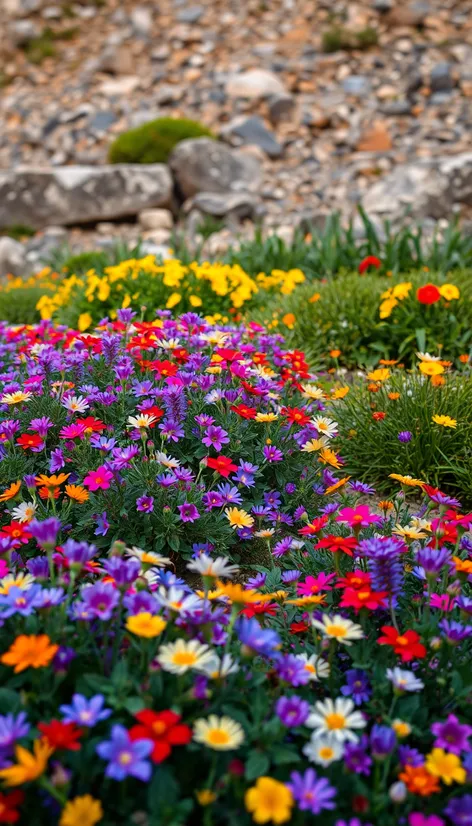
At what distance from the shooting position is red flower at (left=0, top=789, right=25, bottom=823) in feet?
3.27

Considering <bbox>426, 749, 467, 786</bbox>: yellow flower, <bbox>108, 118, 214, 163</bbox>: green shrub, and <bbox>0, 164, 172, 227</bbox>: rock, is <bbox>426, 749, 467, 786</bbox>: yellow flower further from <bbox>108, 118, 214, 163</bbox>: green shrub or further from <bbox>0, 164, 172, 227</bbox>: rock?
<bbox>108, 118, 214, 163</bbox>: green shrub

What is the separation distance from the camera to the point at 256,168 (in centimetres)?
1038

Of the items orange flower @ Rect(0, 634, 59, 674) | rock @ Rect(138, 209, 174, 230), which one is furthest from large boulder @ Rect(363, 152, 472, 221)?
orange flower @ Rect(0, 634, 59, 674)

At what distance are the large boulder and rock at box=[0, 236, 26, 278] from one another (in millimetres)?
4251

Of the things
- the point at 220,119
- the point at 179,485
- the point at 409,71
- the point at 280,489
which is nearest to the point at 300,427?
the point at 280,489

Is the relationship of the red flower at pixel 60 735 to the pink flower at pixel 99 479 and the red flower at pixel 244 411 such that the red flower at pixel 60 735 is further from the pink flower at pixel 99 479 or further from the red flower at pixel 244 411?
the red flower at pixel 244 411

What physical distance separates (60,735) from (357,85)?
43.1 ft

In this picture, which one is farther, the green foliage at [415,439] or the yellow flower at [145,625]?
the green foliage at [415,439]

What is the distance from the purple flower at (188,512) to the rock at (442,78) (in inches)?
475

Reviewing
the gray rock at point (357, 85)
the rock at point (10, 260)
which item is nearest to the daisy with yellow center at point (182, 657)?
the rock at point (10, 260)

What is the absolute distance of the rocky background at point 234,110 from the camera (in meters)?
9.23

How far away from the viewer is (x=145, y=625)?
1206 millimetres

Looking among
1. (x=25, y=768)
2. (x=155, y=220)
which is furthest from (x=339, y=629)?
(x=155, y=220)

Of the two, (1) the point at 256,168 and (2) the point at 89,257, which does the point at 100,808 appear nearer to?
(2) the point at 89,257
